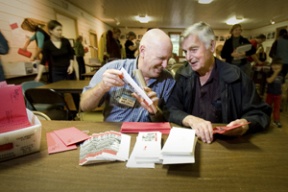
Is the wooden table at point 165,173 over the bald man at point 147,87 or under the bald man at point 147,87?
under

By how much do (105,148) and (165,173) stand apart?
0.77 feet

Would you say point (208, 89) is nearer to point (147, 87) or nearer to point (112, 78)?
point (147, 87)

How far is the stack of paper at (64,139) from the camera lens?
2.42 ft


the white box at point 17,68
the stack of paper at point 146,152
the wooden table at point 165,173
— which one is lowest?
the wooden table at point 165,173

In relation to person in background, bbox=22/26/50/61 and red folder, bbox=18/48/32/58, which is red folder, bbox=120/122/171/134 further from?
red folder, bbox=18/48/32/58

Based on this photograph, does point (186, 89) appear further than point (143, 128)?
Yes

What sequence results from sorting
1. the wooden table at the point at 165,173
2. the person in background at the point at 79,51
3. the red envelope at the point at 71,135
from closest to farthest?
A: the wooden table at the point at 165,173, the red envelope at the point at 71,135, the person in background at the point at 79,51

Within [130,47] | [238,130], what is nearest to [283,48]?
[130,47]

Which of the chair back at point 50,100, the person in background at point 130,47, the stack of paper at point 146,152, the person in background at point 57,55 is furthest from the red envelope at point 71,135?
the person in background at point 130,47

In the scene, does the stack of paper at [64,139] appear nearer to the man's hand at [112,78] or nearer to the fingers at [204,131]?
the man's hand at [112,78]

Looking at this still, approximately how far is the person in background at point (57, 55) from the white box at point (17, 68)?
63 centimetres

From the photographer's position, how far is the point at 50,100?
6.67 ft

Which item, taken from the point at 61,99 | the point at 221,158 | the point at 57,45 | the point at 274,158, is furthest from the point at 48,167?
the point at 57,45

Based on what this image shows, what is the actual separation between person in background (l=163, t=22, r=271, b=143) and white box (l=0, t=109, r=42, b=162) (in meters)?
0.63
